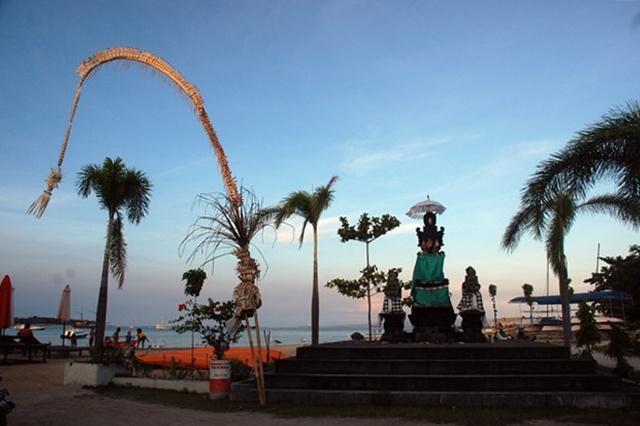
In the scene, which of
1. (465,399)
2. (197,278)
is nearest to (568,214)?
(465,399)

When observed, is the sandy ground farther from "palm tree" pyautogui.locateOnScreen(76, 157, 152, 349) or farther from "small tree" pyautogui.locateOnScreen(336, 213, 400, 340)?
"small tree" pyautogui.locateOnScreen(336, 213, 400, 340)

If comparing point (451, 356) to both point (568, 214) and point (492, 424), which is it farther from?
point (568, 214)

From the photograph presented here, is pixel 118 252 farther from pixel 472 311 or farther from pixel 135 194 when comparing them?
pixel 472 311

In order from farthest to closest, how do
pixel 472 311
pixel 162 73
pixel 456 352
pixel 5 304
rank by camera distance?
1. pixel 5 304
2. pixel 472 311
3. pixel 456 352
4. pixel 162 73

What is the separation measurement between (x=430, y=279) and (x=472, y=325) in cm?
174

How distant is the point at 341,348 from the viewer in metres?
12.5

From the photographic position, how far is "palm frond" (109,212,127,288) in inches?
686

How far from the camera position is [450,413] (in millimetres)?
9008

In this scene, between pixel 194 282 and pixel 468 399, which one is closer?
pixel 468 399

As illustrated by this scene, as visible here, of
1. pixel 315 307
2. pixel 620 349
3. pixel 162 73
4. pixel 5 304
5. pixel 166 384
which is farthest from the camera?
pixel 315 307

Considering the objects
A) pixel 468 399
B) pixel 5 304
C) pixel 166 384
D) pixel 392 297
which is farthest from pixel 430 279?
pixel 5 304

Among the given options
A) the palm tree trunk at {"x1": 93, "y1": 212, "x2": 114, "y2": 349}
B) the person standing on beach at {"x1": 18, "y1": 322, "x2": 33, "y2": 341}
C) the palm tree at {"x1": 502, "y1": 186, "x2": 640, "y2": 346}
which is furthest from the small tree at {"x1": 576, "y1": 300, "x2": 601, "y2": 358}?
the person standing on beach at {"x1": 18, "y1": 322, "x2": 33, "y2": 341}

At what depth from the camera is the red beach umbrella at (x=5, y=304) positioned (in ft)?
60.0

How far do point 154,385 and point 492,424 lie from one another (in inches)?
348
